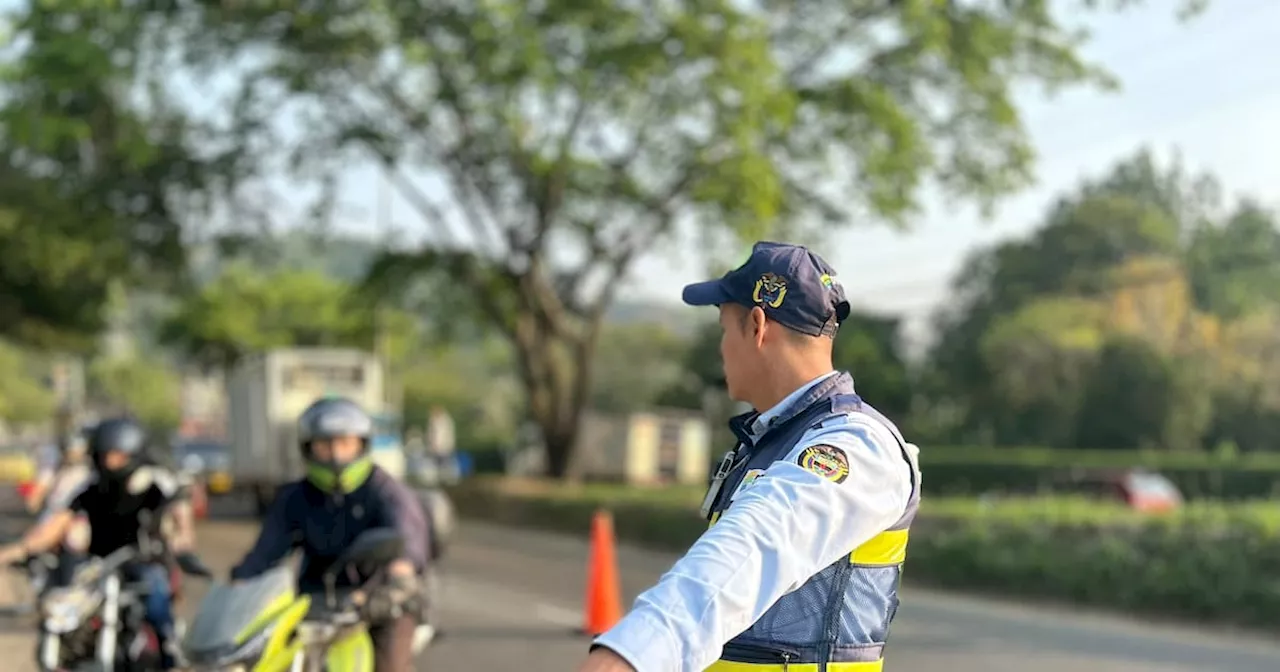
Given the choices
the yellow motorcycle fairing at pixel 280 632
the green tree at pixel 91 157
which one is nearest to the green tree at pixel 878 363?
the green tree at pixel 91 157

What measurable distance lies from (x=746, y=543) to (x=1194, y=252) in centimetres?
7058

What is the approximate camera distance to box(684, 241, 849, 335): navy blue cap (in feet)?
7.64

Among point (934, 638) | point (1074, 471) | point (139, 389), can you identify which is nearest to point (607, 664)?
point (934, 638)

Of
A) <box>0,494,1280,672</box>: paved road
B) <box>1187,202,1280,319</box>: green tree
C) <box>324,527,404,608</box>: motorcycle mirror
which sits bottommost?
<box>0,494,1280,672</box>: paved road

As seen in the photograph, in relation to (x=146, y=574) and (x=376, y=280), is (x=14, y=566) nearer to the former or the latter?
(x=146, y=574)

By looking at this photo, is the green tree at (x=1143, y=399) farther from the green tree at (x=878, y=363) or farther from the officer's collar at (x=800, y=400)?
the officer's collar at (x=800, y=400)

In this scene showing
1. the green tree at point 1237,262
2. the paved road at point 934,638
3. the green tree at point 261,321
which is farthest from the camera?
the green tree at point 261,321

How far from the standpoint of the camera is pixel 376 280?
1038 inches

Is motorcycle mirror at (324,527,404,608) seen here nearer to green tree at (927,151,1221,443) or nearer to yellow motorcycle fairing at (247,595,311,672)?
yellow motorcycle fairing at (247,595,311,672)

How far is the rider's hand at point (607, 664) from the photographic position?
5.67ft

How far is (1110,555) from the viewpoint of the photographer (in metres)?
13.5

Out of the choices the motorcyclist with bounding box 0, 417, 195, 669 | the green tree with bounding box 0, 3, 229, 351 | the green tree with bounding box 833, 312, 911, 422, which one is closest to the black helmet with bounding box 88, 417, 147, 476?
the motorcyclist with bounding box 0, 417, 195, 669

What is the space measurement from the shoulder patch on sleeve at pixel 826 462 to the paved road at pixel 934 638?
773cm

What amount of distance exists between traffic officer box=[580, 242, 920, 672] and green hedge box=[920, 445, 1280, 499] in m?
31.7
